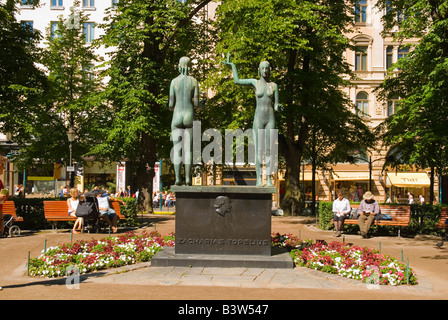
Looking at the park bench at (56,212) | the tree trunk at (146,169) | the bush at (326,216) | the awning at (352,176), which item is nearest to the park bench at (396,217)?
the bush at (326,216)

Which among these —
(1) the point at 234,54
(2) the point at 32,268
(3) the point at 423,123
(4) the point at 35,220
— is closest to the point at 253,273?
(2) the point at 32,268

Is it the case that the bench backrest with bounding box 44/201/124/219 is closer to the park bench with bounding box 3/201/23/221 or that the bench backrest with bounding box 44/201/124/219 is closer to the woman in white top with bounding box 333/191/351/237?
the park bench with bounding box 3/201/23/221

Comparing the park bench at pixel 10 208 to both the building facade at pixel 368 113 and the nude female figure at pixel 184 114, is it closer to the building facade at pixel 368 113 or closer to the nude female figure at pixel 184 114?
the nude female figure at pixel 184 114

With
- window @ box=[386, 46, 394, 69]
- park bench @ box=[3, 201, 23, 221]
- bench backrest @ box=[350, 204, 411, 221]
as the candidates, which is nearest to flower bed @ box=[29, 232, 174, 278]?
park bench @ box=[3, 201, 23, 221]

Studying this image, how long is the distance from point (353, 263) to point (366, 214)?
23.1 ft

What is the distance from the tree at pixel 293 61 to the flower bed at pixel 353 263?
11080 mm

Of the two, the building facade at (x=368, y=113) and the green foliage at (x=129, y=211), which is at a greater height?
the building facade at (x=368, y=113)

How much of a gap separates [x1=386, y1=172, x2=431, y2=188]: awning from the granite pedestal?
1318 inches

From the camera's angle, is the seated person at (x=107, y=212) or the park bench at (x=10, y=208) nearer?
the park bench at (x=10, y=208)

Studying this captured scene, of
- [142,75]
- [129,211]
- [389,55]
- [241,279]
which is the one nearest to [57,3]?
[142,75]

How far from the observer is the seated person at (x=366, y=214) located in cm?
1544

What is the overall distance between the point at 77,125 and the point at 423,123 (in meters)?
20.8

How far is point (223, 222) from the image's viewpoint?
953 cm
